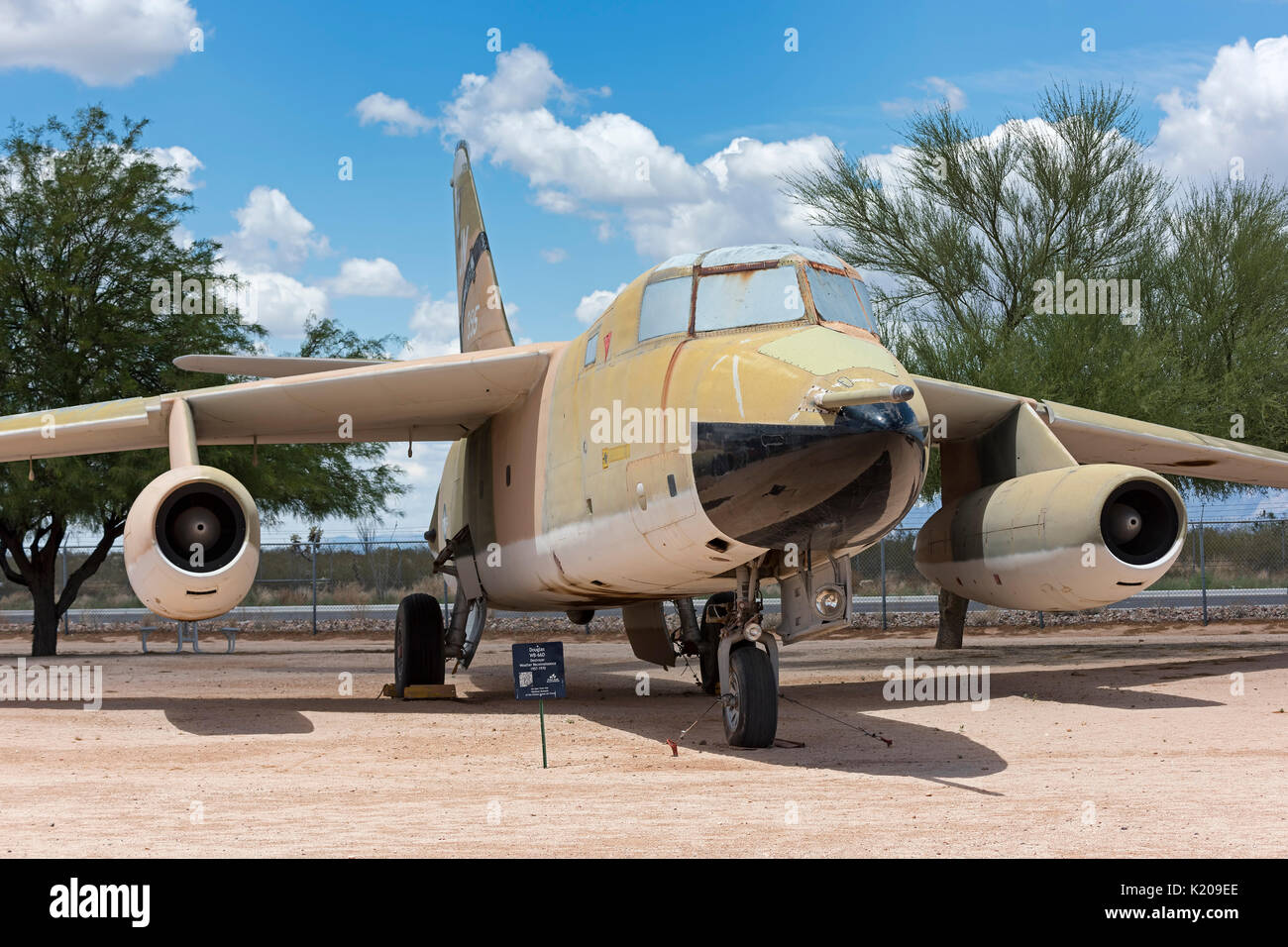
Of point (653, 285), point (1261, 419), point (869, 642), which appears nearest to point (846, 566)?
point (653, 285)

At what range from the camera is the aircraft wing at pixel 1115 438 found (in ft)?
43.1

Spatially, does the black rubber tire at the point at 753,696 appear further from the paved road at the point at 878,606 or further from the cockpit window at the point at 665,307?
the paved road at the point at 878,606

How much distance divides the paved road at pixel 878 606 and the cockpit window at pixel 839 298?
1798cm

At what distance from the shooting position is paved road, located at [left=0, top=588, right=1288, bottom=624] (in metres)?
29.1

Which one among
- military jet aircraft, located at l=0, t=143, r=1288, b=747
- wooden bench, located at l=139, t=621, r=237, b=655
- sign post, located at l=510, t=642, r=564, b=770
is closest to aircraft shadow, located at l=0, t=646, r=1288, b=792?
military jet aircraft, located at l=0, t=143, r=1288, b=747

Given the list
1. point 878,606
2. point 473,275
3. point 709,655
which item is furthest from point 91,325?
point 878,606

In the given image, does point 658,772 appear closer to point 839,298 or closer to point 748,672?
point 748,672

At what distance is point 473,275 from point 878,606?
16.9 m

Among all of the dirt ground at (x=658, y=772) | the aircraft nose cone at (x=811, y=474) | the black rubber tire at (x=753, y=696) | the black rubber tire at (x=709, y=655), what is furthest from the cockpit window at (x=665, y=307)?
the black rubber tire at (x=709, y=655)

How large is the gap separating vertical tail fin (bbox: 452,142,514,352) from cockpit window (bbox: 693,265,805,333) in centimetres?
703

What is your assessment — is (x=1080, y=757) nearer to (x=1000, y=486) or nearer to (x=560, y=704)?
(x=1000, y=486)

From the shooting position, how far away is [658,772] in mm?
8625

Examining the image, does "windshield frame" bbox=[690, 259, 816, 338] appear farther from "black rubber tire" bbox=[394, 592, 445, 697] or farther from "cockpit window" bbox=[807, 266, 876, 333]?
"black rubber tire" bbox=[394, 592, 445, 697]
